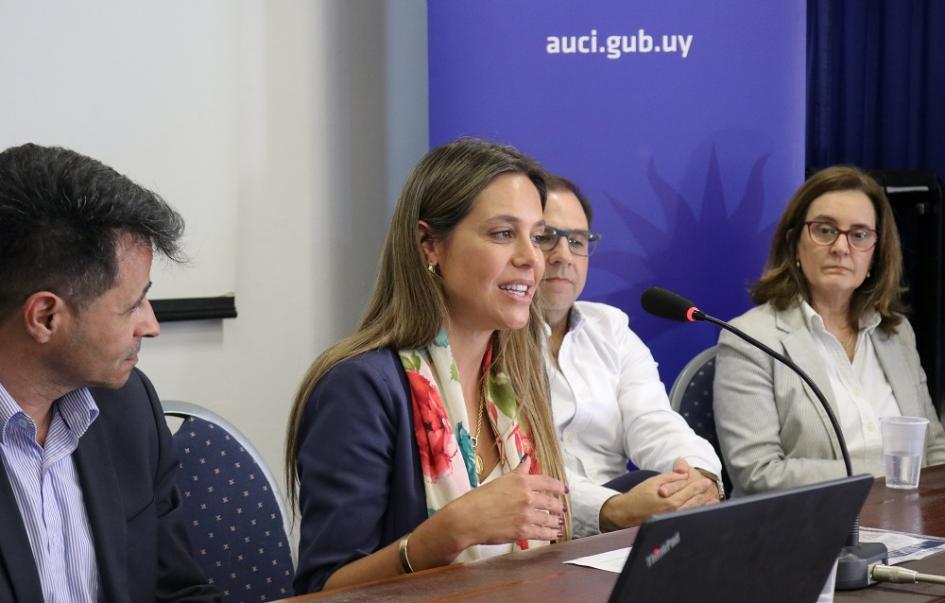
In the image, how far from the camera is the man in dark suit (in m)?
1.47

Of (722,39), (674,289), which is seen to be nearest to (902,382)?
(674,289)

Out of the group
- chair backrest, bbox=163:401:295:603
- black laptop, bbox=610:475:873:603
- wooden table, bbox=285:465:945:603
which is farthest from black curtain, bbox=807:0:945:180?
black laptop, bbox=610:475:873:603

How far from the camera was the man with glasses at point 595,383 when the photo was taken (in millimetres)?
2623

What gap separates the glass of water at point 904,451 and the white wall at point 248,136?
5.61 ft

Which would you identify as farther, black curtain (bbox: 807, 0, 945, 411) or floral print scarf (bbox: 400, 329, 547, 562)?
black curtain (bbox: 807, 0, 945, 411)

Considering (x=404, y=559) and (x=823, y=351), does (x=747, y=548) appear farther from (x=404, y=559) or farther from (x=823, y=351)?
(x=823, y=351)

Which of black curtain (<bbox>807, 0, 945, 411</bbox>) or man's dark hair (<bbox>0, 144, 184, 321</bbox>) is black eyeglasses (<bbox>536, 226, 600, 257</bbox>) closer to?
man's dark hair (<bbox>0, 144, 184, 321</bbox>)

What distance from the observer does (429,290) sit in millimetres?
1999

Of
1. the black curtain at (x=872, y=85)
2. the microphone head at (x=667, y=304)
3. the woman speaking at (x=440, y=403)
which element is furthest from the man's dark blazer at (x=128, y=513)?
the black curtain at (x=872, y=85)

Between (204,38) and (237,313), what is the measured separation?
744mm

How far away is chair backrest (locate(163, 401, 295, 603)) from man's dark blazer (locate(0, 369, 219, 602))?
209mm

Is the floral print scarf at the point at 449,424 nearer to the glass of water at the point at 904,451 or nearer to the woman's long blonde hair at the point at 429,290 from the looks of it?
the woman's long blonde hair at the point at 429,290

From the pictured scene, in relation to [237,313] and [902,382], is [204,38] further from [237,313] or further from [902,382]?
[902,382]

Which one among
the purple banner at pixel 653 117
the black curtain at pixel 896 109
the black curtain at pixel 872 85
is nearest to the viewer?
the purple banner at pixel 653 117
